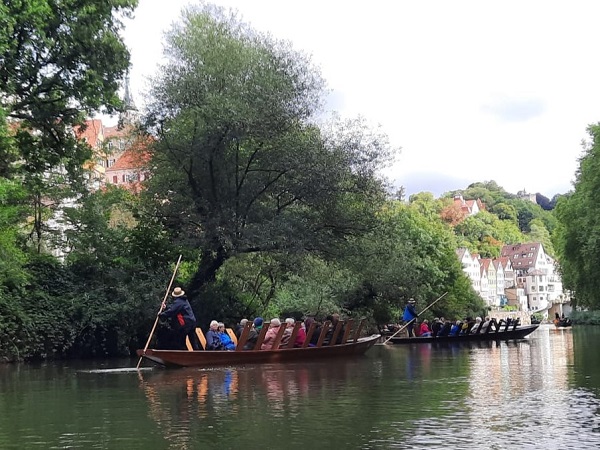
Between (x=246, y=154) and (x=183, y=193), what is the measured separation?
290cm

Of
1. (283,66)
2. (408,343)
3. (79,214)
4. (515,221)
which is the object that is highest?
(515,221)

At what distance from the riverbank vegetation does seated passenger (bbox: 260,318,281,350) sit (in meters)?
5.91

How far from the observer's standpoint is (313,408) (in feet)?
38.0

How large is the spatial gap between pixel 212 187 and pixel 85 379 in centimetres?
1246

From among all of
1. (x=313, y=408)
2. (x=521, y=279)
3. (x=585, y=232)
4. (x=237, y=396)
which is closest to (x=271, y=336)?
(x=237, y=396)

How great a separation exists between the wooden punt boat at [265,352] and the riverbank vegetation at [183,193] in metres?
4.73

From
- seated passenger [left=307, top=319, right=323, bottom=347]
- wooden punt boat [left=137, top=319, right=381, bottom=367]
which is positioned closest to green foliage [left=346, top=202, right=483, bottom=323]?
wooden punt boat [left=137, top=319, right=381, bottom=367]

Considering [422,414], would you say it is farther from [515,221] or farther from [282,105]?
[515,221]

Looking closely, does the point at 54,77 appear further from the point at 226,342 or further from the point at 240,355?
the point at 240,355

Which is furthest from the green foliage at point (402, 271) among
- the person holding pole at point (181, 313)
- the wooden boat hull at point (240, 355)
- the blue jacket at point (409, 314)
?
the person holding pole at point (181, 313)

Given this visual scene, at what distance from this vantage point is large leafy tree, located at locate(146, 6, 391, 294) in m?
28.3

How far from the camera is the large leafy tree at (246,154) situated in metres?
28.3

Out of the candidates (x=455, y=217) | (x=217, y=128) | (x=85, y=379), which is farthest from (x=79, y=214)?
(x=455, y=217)

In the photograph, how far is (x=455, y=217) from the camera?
151625mm
